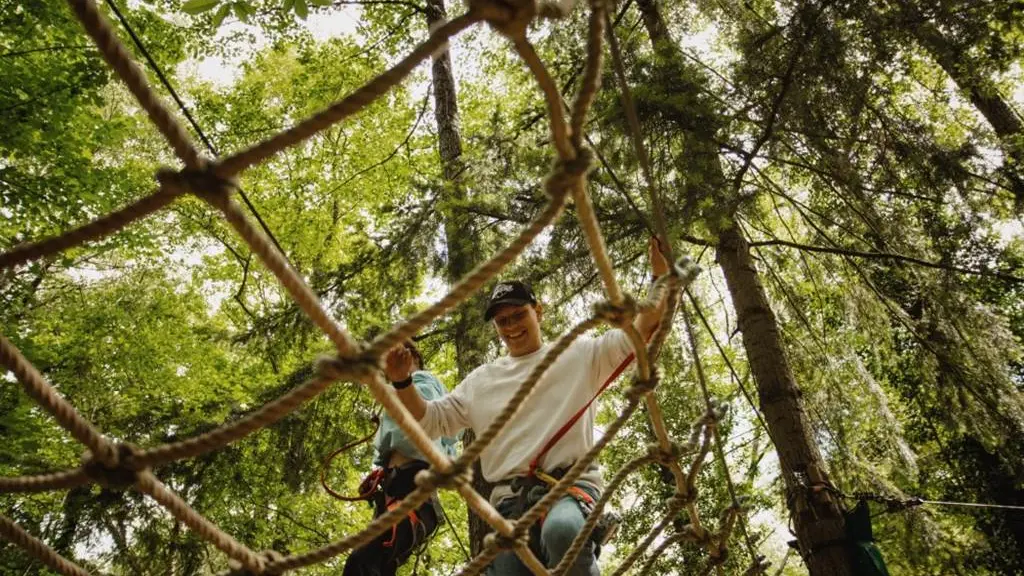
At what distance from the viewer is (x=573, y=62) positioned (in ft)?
11.7

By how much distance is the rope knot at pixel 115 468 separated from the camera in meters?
0.88

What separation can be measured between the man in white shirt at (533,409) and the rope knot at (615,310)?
42cm

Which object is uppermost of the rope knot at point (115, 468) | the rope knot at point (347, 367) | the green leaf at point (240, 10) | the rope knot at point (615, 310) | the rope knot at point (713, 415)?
the green leaf at point (240, 10)

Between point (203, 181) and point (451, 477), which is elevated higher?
point (203, 181)

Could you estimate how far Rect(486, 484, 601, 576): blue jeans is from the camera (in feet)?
5.24

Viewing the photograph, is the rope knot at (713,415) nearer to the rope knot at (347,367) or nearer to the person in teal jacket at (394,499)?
the person in teal jacket at (394,499)

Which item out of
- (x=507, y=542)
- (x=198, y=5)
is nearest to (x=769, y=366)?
(x=507, y=542)

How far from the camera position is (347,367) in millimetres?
890

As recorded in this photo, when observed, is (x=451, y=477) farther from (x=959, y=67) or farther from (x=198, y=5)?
(x=959, y=67)

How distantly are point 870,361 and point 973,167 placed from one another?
201 inches

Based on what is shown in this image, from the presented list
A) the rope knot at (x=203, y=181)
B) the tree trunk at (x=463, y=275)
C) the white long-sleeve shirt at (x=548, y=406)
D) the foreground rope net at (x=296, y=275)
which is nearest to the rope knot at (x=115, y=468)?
the foreground rope net at (x=296, y=275)

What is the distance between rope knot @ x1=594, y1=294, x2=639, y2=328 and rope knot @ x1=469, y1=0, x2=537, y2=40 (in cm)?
55

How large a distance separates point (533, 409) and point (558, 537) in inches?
15.6

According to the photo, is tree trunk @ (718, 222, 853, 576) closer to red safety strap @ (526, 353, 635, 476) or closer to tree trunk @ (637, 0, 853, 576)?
tree trunk @ (637, 0, 853, 576)
